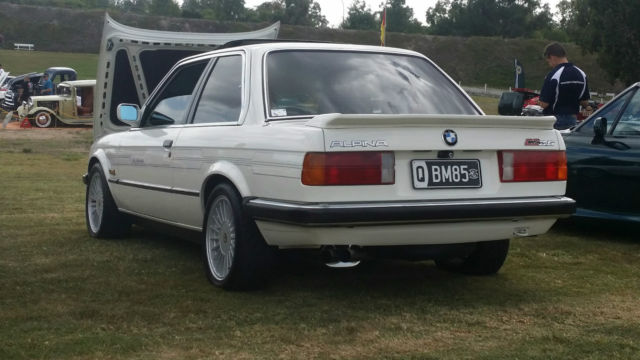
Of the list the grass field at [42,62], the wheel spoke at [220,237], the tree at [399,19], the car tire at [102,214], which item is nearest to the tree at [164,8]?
the tree at [399,19]

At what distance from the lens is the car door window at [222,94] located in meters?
5.85

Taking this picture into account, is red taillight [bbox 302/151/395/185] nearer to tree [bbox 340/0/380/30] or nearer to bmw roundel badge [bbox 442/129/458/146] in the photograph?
bmw roundel badge [bbox 442/129/458/146]

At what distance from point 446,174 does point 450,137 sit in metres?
0.20

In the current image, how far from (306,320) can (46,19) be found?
326ft

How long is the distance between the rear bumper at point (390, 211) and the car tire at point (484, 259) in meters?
0.77

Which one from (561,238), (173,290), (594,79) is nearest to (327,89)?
(173,290)

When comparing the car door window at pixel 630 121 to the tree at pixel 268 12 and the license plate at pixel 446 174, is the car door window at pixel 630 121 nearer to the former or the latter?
the license plate at pixel 446 174

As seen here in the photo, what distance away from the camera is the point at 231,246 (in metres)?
5.43

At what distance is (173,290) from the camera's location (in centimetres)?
559

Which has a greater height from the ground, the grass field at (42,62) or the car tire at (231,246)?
the car tire at (231,246)

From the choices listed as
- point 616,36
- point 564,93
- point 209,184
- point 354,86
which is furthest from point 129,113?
point 616,36

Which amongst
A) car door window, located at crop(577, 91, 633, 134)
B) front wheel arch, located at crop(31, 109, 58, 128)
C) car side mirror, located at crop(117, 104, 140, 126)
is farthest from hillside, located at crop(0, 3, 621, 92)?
car side mirror, located at crop(117, 104, 140, 126)

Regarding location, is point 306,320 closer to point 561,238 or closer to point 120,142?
point 120,142

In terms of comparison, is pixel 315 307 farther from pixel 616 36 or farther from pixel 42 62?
pixel 42 62
